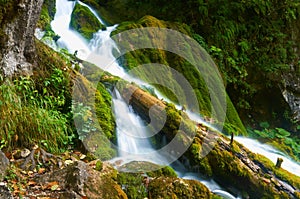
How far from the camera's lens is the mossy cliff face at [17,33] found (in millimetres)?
4000

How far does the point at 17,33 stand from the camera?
412 cm

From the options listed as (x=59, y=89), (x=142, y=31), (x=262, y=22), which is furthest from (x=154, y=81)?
(x=262, y=22)

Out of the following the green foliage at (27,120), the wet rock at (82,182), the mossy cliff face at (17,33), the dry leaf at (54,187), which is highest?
the mossy cliff face at (17,33)

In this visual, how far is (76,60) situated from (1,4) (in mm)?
1740

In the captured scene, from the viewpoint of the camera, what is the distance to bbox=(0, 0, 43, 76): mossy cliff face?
4.00m

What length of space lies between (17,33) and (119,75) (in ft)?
8.18

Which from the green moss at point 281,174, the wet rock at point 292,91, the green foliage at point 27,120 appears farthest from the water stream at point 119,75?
the wet rock at point 292,91

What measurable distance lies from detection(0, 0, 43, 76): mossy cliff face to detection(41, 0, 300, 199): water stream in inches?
60.6

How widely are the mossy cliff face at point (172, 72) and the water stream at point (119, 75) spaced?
301 mm

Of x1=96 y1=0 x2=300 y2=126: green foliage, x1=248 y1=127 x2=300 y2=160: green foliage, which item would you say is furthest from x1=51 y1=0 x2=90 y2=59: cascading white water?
x1=248 y1=127 x2=300 y2=160: green foliage

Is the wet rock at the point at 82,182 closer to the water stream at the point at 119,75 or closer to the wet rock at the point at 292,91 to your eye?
the water stream at the point at 119,75

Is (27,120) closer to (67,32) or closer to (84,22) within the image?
(67,32)

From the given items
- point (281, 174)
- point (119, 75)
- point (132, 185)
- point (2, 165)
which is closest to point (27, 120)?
point (2, 165)

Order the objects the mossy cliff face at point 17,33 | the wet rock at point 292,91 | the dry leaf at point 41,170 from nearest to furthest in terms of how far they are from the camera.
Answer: the dry leaf at point 41,170 → the mossy cliff face at point 17,33 → the wet rock at point 292,91
